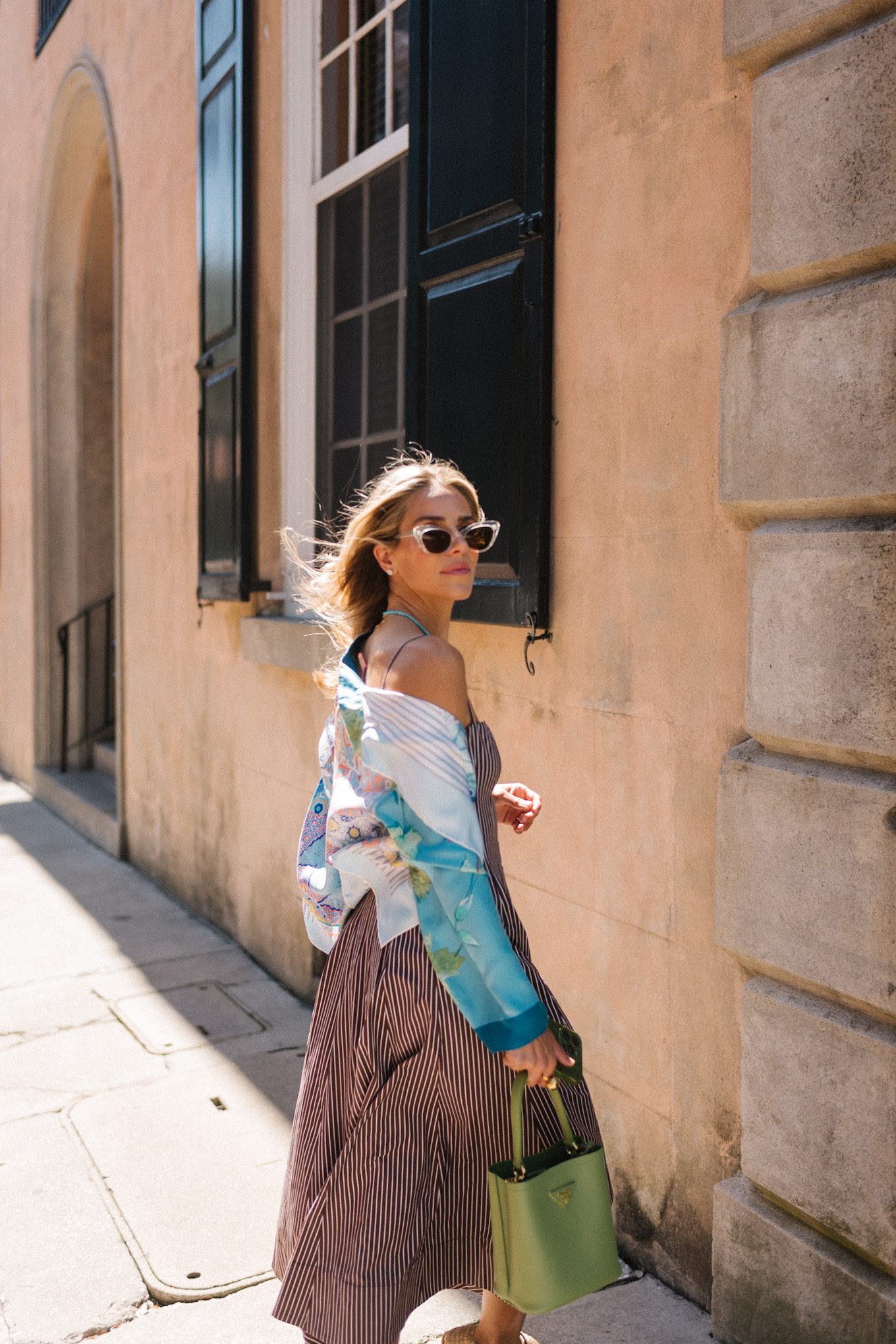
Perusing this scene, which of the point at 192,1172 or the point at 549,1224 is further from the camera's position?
the point at 192,1172

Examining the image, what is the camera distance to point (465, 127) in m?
3.11

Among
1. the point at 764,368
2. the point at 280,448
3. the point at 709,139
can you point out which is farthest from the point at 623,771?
the point at 280,448

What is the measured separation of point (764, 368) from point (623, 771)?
1.00 meters

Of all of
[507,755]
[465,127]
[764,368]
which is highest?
[465,127]

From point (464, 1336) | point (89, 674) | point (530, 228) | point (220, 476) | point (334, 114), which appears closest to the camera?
point (464, 1336)

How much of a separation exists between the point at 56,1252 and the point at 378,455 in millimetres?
2940

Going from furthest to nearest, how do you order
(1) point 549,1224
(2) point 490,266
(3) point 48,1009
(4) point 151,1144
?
(3) point 48,1009
(4) point 151,1144
(2) point 490,266
(1) point 549,1224

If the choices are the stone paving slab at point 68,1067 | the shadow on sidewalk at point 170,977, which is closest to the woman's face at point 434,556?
the shadow on sidewalk at point 170,977

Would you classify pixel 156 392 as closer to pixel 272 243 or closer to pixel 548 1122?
pixel 272 243

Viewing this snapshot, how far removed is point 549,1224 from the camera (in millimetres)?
1734

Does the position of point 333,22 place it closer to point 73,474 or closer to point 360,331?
point 360,331

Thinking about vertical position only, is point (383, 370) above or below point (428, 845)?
above

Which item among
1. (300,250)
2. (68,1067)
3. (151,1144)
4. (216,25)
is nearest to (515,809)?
(151,1144)

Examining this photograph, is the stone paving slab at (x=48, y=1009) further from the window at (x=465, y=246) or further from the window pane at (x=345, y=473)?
the window at (x=465, y=246)
